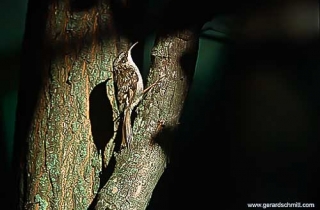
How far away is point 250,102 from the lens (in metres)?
3.11

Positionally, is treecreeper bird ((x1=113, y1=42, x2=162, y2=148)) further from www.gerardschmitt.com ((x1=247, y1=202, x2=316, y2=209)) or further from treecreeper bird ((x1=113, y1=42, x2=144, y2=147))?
www.gerardschmitt.com ((x1=247, y1=202, x2=316, y2=209))

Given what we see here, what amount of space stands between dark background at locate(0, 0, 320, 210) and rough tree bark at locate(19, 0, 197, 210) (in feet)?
2.64

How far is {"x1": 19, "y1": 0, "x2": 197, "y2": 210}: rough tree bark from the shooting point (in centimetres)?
216

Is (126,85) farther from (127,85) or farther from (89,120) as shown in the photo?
(89,120)

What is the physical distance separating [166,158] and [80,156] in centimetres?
35

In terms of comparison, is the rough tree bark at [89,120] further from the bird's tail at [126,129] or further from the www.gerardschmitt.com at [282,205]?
the www.gerardschmitt.com at [282,205]

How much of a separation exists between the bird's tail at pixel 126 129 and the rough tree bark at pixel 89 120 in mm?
40

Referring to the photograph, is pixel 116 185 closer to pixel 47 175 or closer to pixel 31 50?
pixel 47 175

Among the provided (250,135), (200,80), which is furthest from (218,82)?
(250,135)

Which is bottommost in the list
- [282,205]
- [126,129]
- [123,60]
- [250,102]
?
[282,205]

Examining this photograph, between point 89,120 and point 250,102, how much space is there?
1.12 meters

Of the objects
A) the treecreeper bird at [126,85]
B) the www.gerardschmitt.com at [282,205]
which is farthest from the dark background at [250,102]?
the treecreeper bird at [126,85]

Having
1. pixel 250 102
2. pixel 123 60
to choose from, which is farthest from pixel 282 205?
pixel 123 60

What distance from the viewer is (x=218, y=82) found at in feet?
10.2
